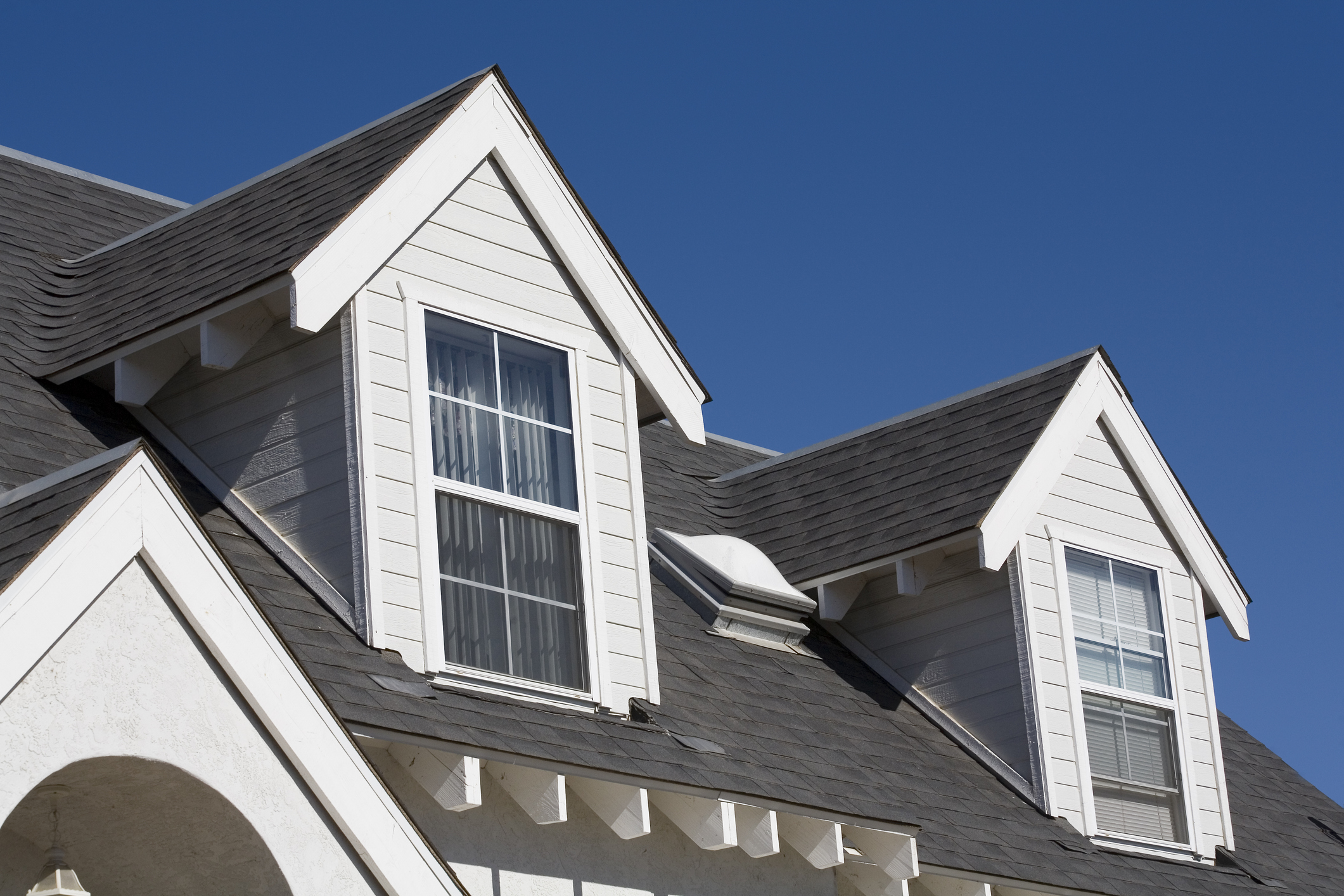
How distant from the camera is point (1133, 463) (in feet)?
42.8

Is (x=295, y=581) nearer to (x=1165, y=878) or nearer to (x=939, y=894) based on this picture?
(x=939, y=894)

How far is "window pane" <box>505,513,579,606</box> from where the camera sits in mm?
9109

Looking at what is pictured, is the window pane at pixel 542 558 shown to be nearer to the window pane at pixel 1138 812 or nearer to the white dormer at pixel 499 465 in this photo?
the white dormer at pixel 499 465

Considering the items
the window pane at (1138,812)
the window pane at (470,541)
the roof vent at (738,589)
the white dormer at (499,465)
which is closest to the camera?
the white dormer at (499,465)

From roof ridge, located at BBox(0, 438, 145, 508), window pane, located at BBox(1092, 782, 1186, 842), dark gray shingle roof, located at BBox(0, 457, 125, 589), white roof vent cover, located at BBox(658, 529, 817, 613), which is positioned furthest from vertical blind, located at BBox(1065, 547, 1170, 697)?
dark gray shingle roof, located at BBox(0, 457, 125, 589)

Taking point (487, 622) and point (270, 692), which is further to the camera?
point (487, 622)

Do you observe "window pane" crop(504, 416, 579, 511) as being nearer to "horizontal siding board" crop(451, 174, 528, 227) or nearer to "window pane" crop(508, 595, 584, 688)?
"window pane" crop(508, 595, 584, 688)

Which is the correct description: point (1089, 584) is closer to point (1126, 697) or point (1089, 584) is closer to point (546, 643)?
point (1126, 697)

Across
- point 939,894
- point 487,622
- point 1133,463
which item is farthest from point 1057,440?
point 487,622

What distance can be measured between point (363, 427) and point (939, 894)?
13.6 ft

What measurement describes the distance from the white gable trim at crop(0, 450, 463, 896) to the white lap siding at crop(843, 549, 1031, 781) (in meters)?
6.05

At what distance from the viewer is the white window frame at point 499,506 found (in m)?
8.55

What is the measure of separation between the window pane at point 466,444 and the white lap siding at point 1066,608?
164 inches

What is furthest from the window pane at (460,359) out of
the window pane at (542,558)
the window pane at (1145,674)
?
the window pane at (1145,674)
